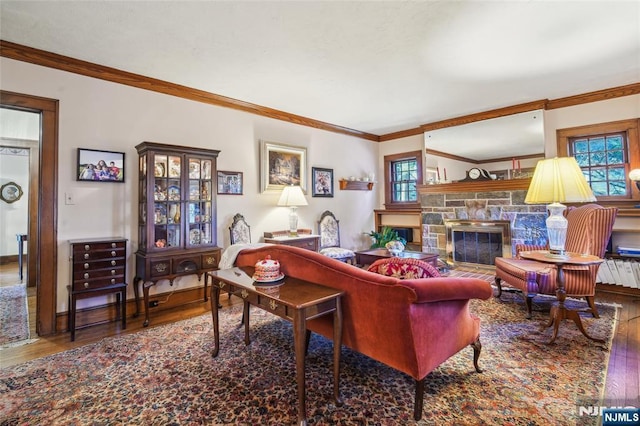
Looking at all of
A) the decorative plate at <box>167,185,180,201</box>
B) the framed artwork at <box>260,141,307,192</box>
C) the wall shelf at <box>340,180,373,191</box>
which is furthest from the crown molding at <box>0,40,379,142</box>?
the wall shelf at <box>340,180,373,191</box>

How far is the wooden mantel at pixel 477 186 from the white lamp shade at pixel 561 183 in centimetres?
205

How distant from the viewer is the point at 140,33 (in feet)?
8.25

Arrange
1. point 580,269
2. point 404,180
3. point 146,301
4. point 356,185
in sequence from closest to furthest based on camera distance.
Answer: point 580,269 < point 146,301 < point 356,185 < point 404,180

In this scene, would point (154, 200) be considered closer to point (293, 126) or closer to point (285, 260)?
point (285, 260)

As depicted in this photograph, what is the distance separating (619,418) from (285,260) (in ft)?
6.72

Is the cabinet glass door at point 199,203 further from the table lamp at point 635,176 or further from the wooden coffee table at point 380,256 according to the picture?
the table lamp at point 635,176

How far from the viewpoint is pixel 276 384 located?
1910 millimetres

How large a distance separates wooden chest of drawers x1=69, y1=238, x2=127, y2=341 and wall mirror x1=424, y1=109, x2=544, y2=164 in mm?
5048

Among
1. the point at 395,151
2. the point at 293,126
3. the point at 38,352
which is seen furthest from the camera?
the point at 395,151

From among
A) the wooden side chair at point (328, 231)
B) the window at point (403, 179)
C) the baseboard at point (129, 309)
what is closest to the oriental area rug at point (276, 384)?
the baseboard at point (129, 309)

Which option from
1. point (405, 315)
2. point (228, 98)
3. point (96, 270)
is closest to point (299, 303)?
point (405, 315)

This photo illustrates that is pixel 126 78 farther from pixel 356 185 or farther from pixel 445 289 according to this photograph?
pixel 356 185

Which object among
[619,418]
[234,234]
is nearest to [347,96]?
[234,234]

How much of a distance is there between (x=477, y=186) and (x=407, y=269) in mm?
3837
